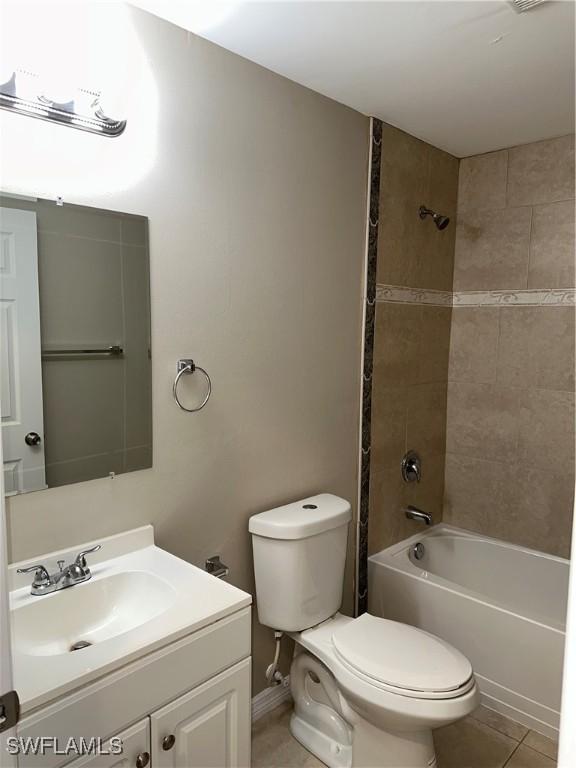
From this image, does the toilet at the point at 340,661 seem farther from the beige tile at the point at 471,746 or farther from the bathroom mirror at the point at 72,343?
the bathroom mirror at the point at 72,343

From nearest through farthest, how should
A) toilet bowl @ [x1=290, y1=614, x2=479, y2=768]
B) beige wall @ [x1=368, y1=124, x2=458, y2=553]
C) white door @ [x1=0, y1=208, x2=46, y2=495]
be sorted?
white door @ [x1=0, y1=208, x2=46, y2=495] → toilet bowl @ [x1=290, y1=614, x2=479, y2=768] → beige wall @ [x1=368, y1=124, x2=458, y2=553]

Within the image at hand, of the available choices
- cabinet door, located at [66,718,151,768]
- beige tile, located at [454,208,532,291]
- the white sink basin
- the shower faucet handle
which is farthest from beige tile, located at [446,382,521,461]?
cabinet door, located at [66,718,151,768]

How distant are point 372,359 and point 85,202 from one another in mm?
1442

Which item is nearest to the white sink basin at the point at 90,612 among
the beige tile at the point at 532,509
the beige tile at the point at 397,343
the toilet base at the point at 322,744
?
the toilet base at the point at 322,744

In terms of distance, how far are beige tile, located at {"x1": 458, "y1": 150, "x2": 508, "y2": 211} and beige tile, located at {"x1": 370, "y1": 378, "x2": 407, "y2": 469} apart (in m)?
1.09

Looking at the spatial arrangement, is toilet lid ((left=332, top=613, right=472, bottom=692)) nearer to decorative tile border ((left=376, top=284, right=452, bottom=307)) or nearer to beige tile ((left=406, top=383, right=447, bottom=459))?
beige tile ((left=406, top=383, right=447, bottom=459))

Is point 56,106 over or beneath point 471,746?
over

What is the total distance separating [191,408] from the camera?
1.82 m

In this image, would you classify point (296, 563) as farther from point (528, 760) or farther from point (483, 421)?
point (483, 421)

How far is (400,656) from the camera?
71.2 inches

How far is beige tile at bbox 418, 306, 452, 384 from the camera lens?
2.84 meters

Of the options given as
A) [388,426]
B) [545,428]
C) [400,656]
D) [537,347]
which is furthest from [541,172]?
[400,656]

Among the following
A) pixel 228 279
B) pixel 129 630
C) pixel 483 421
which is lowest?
pixel 129 630

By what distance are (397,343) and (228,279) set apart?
42.4 inches
